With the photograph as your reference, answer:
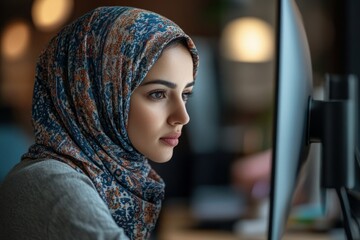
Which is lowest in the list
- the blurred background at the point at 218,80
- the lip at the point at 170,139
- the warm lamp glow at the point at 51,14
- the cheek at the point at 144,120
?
the blurred background at the point at 218,80

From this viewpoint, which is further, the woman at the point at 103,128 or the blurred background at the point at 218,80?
the blurred background at the point at 218,80

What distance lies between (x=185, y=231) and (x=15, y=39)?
265cm

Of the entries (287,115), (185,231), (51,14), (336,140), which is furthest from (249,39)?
(287,115)

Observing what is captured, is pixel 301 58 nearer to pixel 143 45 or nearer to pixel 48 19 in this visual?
pixel 143 45

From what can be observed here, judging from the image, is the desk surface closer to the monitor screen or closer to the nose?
the monitor screen

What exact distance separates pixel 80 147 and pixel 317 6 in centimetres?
521

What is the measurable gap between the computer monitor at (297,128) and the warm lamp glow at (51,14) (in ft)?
9.49

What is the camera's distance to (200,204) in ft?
12.1

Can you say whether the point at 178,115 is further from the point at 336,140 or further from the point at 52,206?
the point at 336,140

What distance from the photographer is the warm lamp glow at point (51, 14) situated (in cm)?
394

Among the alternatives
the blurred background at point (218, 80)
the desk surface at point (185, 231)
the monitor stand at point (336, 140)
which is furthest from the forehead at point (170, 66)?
the blurred background at point (218, 80)

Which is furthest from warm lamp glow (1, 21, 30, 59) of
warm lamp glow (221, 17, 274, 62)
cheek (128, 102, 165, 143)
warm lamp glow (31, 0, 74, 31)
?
cheek (128, 102, 165, 143)

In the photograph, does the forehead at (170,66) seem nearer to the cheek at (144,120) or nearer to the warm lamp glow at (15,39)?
the cheek at (144,120)

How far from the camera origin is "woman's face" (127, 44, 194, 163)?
2.81ft
